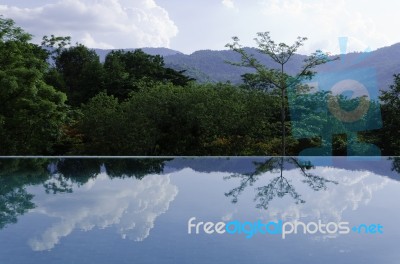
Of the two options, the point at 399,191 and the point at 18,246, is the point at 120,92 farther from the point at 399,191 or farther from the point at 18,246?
the point at 18,246

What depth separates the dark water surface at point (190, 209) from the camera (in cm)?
293

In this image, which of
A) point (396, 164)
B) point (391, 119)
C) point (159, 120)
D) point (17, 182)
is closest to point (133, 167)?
point (17, 182)

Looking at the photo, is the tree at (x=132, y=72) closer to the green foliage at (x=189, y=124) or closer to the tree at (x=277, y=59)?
the tree at (x=277, y=59)

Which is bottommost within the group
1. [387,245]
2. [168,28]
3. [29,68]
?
[387,245]

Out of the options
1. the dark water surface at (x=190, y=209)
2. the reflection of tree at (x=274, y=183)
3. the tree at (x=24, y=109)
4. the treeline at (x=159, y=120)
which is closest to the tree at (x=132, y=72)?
the tree at (x=24, y=109)

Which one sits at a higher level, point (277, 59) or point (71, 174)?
point (277, 59)

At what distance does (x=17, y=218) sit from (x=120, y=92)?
22185mm

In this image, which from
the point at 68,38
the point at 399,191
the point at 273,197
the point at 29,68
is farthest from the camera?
the point at 68,38

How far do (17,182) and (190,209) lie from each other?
2.24m

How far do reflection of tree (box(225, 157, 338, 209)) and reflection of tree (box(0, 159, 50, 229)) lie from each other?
1.75 metres

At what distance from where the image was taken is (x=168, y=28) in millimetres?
15711

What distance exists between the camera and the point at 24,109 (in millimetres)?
10547

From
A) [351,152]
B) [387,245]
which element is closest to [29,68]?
[351,152]

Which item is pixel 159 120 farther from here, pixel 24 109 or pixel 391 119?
pixel 391 119
